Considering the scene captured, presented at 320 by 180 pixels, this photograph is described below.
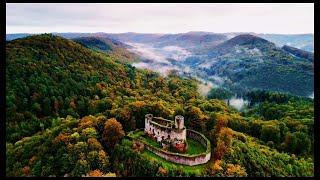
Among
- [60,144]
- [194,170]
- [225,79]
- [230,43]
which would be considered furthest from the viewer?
Answer: [230,43]

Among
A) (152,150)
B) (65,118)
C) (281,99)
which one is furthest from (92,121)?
(281,99)

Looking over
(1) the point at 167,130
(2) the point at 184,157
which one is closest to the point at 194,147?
(1) the point at 167,130

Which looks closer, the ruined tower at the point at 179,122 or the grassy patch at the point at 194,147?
the ruined tower at the point at 179,122

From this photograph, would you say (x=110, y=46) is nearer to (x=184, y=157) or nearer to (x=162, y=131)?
(x=162, y=131)

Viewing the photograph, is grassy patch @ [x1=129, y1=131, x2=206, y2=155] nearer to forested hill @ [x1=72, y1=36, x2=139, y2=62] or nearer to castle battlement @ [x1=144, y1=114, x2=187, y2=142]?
castle battlement @ [x1=144, y1=114, x2=187, y2=142]

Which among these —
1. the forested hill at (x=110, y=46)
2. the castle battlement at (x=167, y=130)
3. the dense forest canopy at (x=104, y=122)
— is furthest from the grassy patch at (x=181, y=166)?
the forested hill at (x=110, y=46)

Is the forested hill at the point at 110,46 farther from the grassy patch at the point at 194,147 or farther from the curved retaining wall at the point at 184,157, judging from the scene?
the curved retaining wall at the point at 184,157

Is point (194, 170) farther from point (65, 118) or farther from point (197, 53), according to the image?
point (197, 53)
